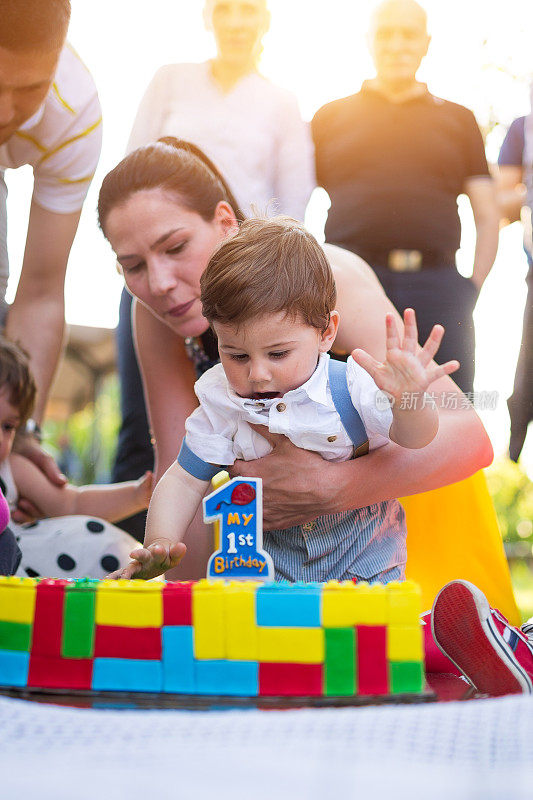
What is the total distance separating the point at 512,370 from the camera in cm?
155

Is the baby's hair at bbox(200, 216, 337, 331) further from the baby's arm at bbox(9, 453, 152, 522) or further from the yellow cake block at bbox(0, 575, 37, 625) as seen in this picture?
the baby's arm at bbox(9, 453, 152, 522)

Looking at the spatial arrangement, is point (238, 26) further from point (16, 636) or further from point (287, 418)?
point (16, 636)

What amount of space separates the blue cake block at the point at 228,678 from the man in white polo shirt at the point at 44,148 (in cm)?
92

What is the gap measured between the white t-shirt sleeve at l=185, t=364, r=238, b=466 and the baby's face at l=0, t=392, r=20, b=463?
1.74ft

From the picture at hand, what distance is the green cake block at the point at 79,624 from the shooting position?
39.9 inches

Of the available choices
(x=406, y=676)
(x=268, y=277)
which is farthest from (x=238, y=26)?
(x=406, y=676)

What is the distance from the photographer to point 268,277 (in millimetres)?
1227

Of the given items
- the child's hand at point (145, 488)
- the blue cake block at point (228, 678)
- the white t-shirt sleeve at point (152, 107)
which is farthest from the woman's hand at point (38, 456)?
the blue cake block at point (228, 678)

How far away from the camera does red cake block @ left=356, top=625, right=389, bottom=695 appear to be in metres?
0.95

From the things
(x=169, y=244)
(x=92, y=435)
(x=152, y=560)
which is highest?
(x=169, y=244)

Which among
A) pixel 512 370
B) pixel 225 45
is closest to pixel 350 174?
pixel 225 45

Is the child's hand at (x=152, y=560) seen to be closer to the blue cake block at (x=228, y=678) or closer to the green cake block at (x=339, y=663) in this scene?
the blue cake block at (x=228, y=678)

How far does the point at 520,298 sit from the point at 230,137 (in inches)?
25.4

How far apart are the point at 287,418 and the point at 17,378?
0.70 m
